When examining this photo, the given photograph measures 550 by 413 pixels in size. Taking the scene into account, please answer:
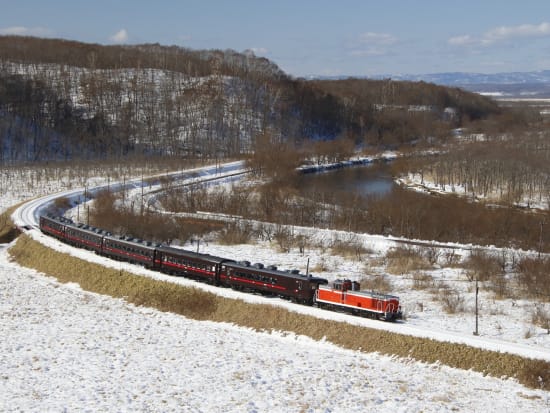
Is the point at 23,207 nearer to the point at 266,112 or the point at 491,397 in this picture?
the point at 491,397

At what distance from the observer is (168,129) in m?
137

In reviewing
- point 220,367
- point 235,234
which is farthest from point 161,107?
point 220,367

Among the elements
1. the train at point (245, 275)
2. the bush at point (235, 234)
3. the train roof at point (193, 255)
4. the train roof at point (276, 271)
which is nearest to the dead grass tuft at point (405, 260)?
the train at point (245, 275)

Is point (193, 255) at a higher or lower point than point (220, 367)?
higher

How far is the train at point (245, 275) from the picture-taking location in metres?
29.3

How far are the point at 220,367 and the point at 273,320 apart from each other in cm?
615

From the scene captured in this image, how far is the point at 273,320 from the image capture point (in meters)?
30.3

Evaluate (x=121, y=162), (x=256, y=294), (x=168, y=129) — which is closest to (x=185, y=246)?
(x=256, y=294)

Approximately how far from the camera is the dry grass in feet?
78.1

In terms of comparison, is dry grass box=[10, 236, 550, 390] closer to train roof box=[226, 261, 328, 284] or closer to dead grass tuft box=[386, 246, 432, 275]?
train roof box=[226, 261, 328, 284]

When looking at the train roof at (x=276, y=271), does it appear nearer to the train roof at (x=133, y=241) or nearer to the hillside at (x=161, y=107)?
the train roof at (x=133, y=241)

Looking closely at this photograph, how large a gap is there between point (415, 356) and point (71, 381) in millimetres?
12548

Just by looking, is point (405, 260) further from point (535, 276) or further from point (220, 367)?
point (220, 367)

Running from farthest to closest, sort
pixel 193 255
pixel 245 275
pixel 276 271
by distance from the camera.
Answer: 1. pixel 193 255
2. pixel 245 275
3. pixel 276 271
